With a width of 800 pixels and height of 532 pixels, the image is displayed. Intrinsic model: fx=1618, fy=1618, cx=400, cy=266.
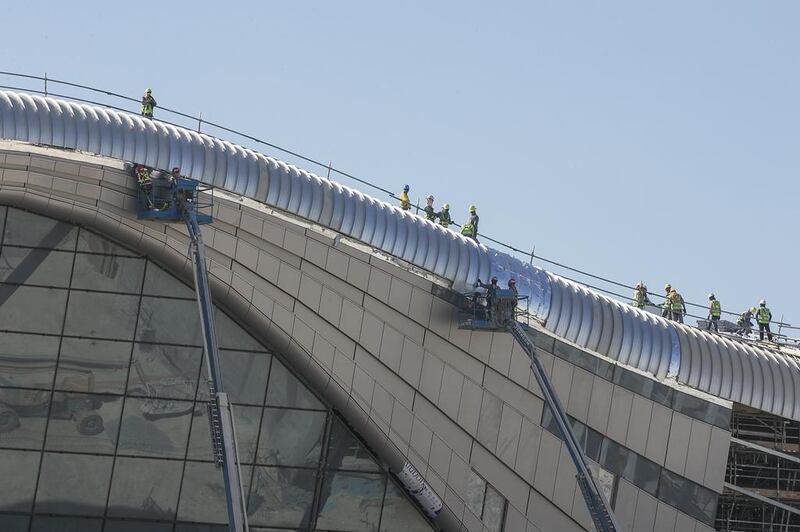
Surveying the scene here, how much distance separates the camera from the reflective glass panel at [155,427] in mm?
41688

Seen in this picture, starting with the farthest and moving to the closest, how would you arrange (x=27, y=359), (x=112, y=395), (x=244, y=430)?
1. (x=244, y=430)
2. (x=112, y=395)
3. (x=27, y=359)

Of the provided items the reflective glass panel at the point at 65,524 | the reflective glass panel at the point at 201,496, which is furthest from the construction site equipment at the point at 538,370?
the reflective glass panel at the point at 65,524

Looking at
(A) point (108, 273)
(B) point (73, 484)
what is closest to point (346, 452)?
(B) point (73, 484)

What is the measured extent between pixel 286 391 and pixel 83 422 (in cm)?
530

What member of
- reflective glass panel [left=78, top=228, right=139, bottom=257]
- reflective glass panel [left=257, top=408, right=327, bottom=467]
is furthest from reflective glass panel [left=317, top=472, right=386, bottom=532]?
reflective glass panel [left=78, top=228, right=139, bottom=257]

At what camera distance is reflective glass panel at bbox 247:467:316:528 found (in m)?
42.6

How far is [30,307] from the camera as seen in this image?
4106 centimetres

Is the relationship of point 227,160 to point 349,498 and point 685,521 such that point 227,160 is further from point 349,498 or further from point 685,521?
point 685,521

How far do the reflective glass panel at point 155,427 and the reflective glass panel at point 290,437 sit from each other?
2.11 meters

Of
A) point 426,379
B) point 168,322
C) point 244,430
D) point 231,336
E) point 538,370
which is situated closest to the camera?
point 538,370

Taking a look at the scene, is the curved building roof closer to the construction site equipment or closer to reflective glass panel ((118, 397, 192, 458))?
the construction site equipment

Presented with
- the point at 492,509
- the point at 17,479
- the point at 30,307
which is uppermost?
the point at 30,307

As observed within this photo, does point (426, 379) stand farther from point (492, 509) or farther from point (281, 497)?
point (281, 497)

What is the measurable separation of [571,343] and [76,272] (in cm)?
1319
